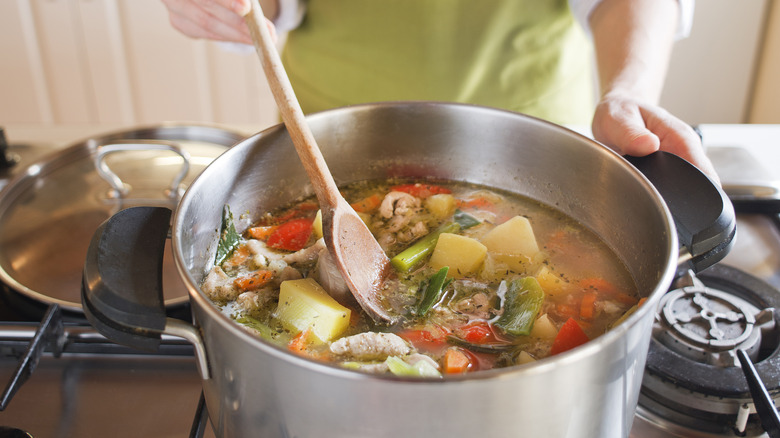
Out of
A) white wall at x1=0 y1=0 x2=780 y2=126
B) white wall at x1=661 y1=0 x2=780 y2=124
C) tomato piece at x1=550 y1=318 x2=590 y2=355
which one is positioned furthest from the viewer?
white wall at x1=661 y1=0 x2=780 y2=124

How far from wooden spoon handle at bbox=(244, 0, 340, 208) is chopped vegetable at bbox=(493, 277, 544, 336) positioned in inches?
12.9

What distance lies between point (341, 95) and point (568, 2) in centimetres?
68

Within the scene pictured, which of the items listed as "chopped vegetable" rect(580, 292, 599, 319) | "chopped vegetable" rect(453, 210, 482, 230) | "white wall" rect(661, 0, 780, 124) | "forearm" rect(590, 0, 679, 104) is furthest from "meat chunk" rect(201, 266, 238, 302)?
"white wall" rect(661, 0, 780, 124)

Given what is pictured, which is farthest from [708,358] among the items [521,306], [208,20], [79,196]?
[79,196]

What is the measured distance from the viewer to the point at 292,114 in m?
1.06

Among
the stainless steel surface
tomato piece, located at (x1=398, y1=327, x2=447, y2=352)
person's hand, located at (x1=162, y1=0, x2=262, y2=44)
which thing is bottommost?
tomato piece, located at (x1=398, y1=327, x2=447, y2=352)

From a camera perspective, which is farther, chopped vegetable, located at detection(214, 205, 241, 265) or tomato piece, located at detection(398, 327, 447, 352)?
chopped vegetable, located at detection(214, 205, 241, 265)

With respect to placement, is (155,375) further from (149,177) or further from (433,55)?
(433,55)

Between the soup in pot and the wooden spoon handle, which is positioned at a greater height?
the wooden spoon handle

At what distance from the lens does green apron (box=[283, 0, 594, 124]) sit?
1723mm

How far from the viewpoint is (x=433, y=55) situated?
1.76 meters

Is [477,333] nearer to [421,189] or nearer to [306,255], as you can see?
[306,255]

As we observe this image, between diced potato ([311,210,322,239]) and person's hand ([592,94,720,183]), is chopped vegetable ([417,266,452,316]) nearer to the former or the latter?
diced potato ([311,210,322,239])

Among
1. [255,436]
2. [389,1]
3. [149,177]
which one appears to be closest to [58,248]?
[149,177]
